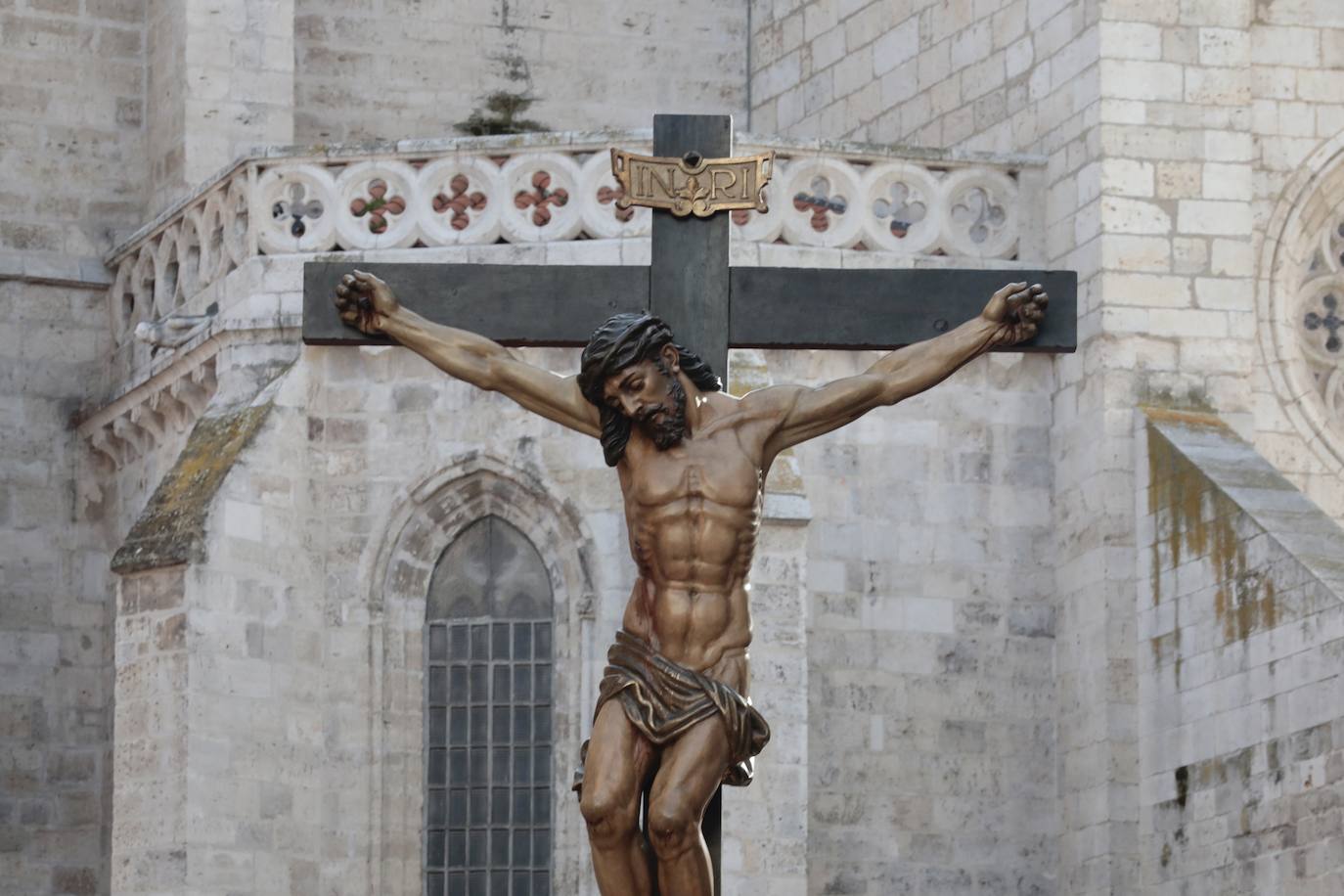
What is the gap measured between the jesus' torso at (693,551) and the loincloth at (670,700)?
0.18ft

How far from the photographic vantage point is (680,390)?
1005 centimetres

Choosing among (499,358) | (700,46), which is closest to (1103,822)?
(700,46)

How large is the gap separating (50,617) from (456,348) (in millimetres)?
12221

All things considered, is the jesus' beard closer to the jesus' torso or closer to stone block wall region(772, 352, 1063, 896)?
the jesus' torso

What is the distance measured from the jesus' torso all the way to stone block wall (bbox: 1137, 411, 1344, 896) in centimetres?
813

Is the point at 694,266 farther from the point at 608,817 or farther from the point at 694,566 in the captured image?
the point at 608,817

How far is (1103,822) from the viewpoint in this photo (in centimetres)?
1961

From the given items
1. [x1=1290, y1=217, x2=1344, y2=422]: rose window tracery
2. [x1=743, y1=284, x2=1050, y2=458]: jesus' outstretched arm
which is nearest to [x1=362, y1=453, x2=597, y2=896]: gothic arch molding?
[x1=1290, y1=217, x2=1344, y2=422]: rose window tracery

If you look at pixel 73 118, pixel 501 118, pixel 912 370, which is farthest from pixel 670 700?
pixel 501 118

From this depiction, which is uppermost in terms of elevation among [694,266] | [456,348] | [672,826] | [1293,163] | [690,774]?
[1293,163]

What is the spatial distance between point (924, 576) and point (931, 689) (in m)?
0.60

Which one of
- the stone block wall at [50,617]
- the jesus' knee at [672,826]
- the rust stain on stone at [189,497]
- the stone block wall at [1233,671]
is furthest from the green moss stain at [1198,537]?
the jesus' knee at [672,826]

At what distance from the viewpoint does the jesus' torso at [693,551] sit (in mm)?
10000

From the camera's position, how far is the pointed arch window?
1994 centimetres
